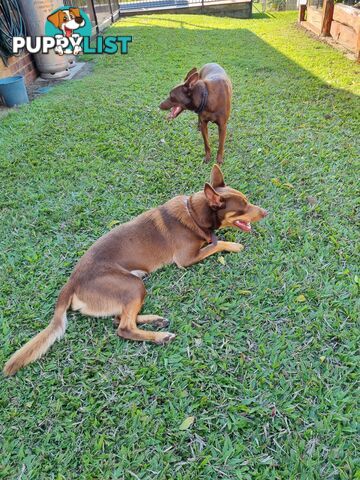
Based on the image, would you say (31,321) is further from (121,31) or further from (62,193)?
(121,31)

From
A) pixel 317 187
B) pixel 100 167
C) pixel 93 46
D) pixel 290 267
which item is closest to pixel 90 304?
pixel 290 267

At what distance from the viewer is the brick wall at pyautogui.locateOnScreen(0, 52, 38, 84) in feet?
19.7

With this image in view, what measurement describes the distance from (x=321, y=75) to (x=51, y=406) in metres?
6.81

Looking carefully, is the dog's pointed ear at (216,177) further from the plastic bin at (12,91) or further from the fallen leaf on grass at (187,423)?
the plastic bin at (12,91)

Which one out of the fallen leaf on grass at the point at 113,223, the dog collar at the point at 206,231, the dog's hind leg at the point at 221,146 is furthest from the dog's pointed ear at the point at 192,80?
the fallen leaf on grass at the point at 113,223

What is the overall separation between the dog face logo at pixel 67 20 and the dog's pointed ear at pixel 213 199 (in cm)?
640

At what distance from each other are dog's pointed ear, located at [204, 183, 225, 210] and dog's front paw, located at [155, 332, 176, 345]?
98 centimetres

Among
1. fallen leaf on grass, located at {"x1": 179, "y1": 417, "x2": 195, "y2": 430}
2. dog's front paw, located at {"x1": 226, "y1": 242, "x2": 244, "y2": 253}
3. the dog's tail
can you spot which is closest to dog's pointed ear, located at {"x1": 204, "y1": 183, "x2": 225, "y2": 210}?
dog's front paw, located at {"x1": 226, "y1": 242, "x2": 244, "y2": 253}

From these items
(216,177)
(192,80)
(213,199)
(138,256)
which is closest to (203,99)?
(192,80)

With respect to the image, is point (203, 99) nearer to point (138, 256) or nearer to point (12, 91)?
point (138, 256)

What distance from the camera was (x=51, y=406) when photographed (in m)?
1.93

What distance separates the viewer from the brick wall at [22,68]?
5998mm

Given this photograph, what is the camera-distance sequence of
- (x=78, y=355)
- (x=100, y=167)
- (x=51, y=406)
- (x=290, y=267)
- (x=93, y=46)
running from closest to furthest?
(x=51, y=406) → (x=78, y=355) → (x=290, y=267) → (x=100, y=167) → (x=93, y=46)

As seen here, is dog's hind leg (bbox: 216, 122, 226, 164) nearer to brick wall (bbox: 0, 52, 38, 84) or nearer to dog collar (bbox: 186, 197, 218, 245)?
dog collar (bbox: 186, 197, 218, 245)
